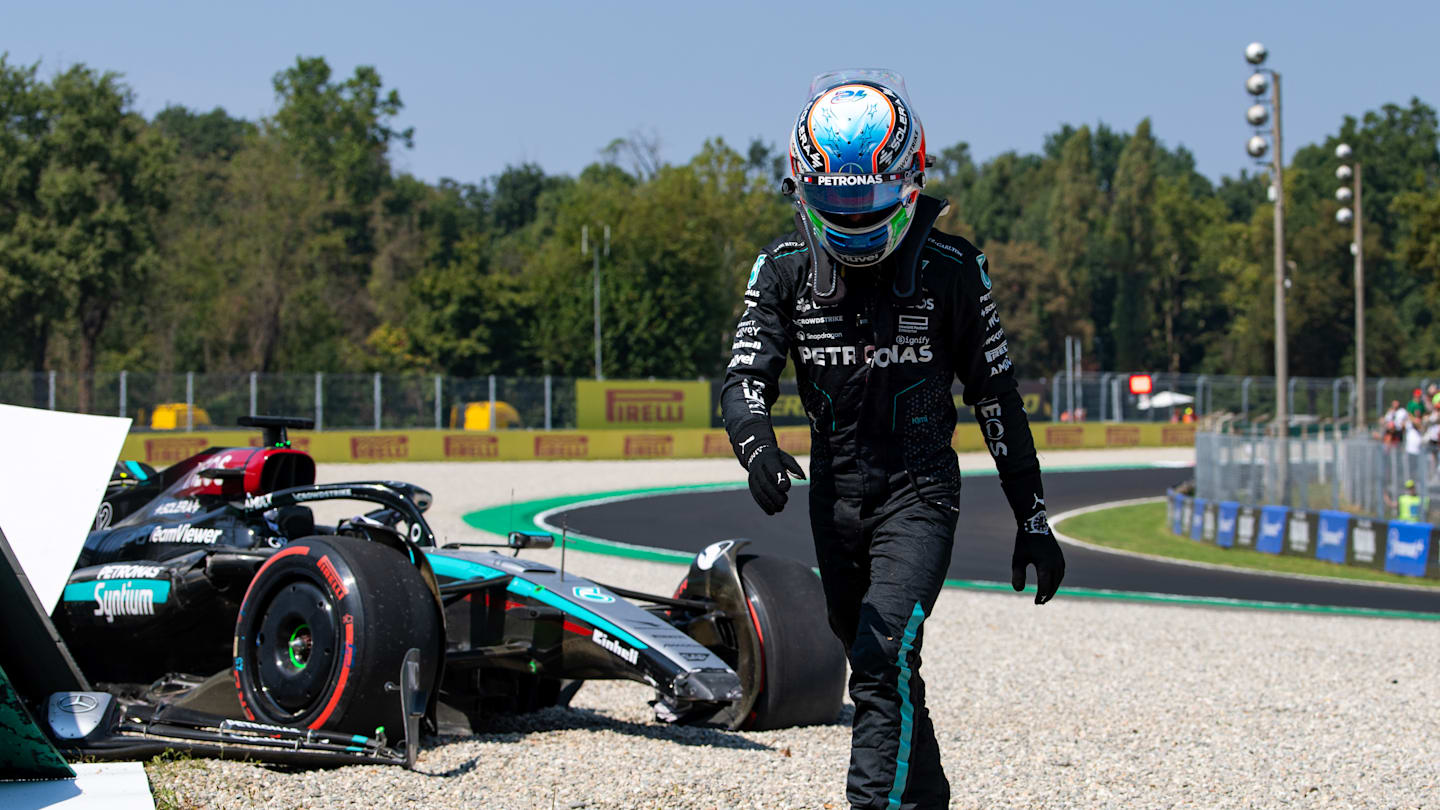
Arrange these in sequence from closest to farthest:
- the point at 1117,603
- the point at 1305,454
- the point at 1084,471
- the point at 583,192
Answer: the point at 1117,603 < the point at 1305,454 < the point at 1084,471 < the point at 583,192

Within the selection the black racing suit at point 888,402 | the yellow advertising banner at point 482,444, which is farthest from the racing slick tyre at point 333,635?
the yellow advertising banner at point 482,444

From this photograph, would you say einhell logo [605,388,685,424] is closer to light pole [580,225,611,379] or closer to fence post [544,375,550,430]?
fence post [544,375,550,430]

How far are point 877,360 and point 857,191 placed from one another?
0.45 metres

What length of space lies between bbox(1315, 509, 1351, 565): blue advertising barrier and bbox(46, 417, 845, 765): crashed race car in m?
13.2

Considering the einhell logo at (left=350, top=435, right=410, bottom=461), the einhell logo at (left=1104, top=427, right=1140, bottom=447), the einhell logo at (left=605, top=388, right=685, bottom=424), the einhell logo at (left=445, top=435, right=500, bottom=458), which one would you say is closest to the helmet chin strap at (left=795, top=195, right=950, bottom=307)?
the einhell logo at (left=350, top=435, right=410, bottom=461)

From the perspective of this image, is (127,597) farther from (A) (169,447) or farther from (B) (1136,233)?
(B) (1136,233)

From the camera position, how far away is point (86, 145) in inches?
1918

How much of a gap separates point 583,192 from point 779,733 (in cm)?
6690

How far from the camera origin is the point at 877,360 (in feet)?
12.2

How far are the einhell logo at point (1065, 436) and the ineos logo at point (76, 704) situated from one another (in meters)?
41.2

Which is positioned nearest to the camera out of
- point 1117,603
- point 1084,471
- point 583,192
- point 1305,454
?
point 1117,603

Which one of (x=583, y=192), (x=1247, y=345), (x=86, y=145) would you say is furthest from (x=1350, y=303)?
(x=86, y=145)

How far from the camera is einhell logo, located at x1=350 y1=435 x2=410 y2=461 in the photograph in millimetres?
33594

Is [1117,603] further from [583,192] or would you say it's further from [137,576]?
[583,192]
